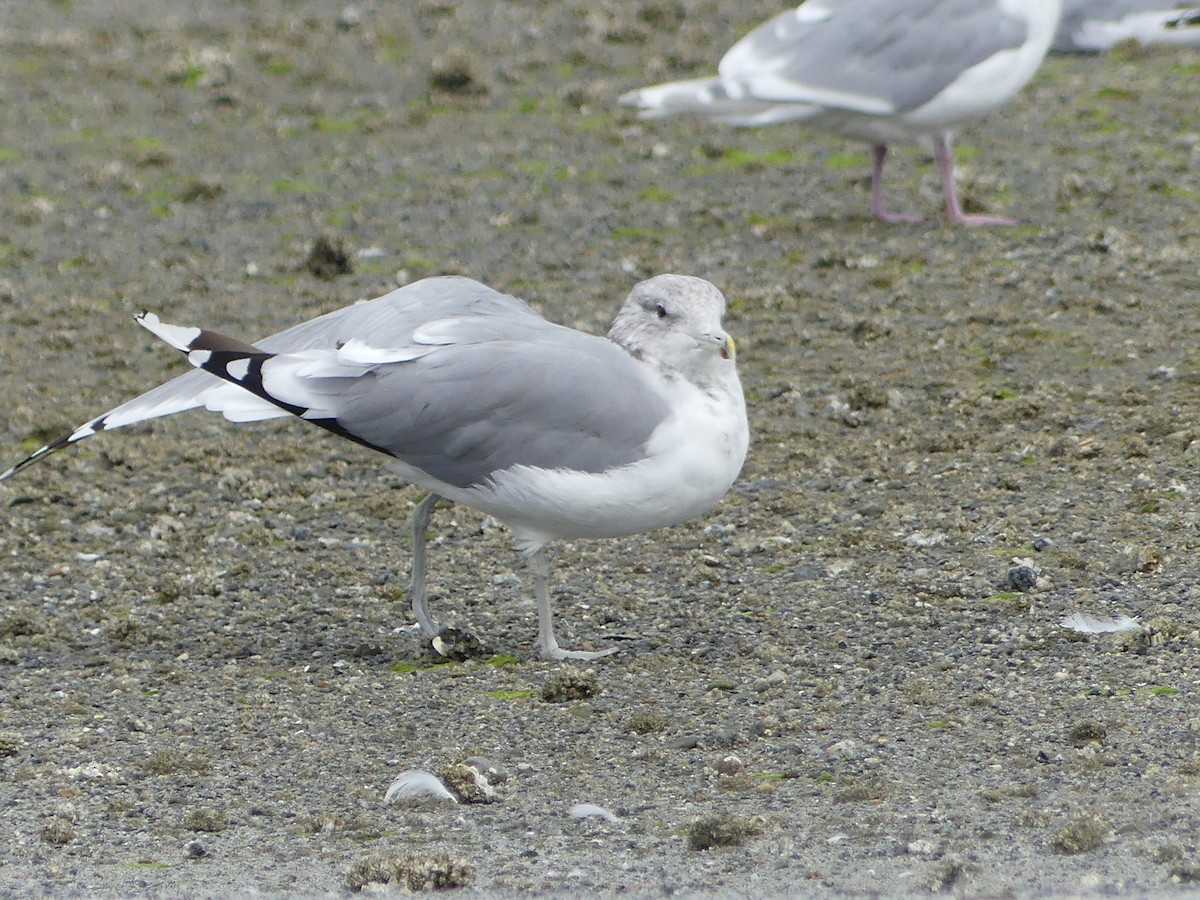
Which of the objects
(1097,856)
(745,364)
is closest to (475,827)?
(1097,856)

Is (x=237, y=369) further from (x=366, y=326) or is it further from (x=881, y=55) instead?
(x=881, y=55)

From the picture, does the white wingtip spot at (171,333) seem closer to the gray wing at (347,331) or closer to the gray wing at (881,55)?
the gray wing at (347,331)

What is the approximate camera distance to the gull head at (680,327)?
4.38 m

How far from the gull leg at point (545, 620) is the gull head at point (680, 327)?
59 centimetres

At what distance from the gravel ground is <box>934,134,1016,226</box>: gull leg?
0.09 m

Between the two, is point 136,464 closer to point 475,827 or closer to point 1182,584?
point 475,827

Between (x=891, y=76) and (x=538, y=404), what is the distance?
3933 millimetres

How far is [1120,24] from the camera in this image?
10.3 meters

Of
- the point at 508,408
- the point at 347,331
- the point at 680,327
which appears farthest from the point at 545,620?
the point at 347,331

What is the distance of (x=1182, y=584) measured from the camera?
4543mm

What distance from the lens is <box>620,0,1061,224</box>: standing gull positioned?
25.3 ft

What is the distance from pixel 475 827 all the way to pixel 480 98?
22.6 ft

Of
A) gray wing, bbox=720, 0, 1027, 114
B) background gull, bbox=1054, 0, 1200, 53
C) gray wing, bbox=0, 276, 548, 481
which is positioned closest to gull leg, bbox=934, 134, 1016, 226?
gray wing, bbox=720, 0, 1027, 114

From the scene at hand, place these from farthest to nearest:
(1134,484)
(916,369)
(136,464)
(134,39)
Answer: (134,39) < (916,369) < (136,464) < (1134,484)
